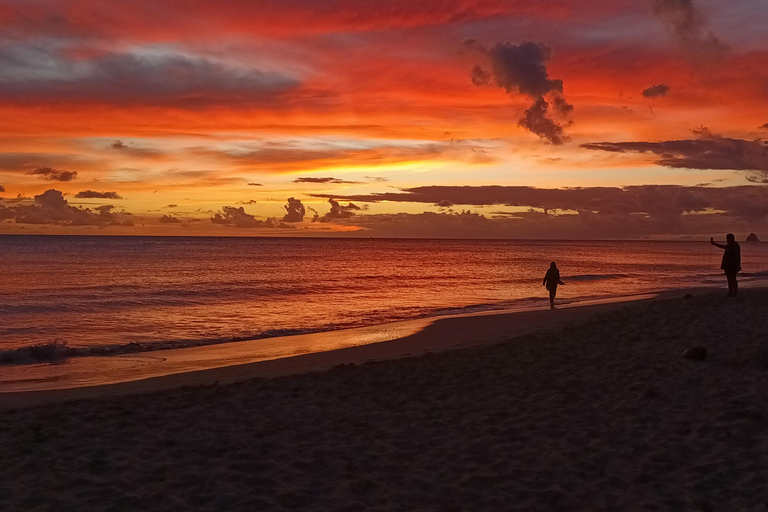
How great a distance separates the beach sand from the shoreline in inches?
70.4

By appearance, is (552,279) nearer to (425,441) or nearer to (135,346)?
(135,346)

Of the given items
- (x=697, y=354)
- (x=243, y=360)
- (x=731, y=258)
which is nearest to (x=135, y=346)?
(x=243, y=360)

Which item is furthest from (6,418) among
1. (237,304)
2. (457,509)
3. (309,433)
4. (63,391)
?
(237,304)

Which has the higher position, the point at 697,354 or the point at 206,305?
the point at 697,354

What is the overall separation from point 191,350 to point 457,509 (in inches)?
549

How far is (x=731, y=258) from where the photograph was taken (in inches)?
805

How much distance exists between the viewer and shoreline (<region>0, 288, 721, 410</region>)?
39.3ft

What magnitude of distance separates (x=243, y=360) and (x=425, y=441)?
913cm

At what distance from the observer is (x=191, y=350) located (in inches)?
695

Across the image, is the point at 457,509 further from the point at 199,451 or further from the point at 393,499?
the point at 199,451

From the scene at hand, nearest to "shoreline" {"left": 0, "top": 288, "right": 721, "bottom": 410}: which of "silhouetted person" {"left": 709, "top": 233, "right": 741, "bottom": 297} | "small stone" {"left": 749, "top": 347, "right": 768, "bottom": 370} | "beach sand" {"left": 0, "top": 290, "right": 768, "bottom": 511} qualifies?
"beach sand" {"left": 0, "top": 290, "right": 768, "bottom": 511}

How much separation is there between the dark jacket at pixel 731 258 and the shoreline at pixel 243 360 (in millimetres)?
5429

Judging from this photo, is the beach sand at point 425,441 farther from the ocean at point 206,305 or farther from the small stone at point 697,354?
the ocean at point 206,305

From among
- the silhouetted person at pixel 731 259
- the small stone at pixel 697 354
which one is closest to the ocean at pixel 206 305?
the silhouetted person at pixel 731 259
